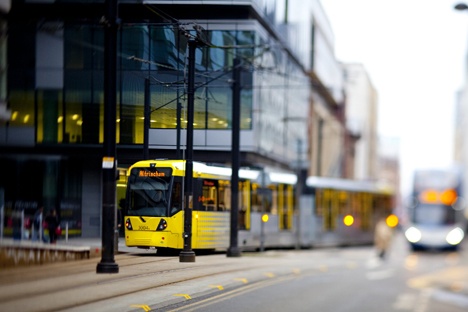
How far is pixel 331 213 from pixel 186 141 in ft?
109

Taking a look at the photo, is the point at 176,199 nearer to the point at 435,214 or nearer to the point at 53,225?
the point at 53,225

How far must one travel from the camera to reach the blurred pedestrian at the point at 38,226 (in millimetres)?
6340

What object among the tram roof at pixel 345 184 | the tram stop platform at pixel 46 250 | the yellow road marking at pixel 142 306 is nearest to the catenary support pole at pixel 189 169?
the yellow road marking at pixel 142 306

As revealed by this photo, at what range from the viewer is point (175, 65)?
24.3ft

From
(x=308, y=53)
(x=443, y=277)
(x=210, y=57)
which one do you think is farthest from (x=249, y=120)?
(x=443, y=277)

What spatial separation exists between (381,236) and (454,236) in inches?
474

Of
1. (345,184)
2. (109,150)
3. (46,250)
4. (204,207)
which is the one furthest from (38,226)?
(345,184)

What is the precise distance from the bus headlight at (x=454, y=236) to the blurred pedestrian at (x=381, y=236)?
28.2 feet

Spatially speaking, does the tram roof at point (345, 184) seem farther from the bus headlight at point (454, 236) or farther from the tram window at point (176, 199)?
the tram window at point (176, 199)

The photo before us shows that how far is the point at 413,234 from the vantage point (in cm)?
6038

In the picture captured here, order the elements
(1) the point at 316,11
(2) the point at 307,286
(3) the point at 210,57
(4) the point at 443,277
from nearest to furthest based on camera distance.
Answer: (3) the point at 210,57 < (1) the point at 316,11 < (2) the point at 307,286 < (4) the point at 443,277

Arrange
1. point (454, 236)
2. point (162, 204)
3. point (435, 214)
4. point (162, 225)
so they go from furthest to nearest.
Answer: point (454, 236)
point (435, 214)
point (162, 204)
point (162, 225)

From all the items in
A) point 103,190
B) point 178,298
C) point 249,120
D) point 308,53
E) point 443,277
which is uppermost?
point 308,53

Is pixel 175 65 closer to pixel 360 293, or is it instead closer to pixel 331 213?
pixel 360 293
